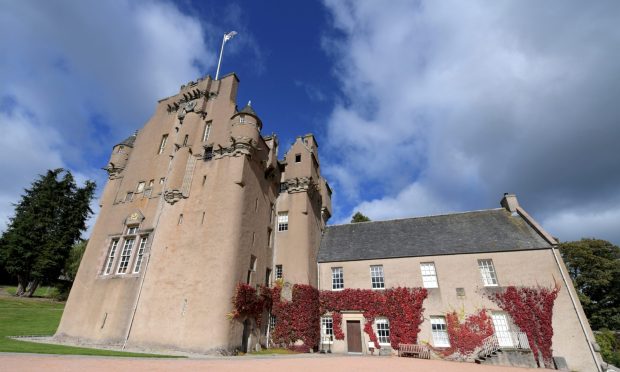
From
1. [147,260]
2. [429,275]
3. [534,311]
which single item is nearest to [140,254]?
[147,260]

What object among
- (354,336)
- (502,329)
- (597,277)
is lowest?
(354,336)

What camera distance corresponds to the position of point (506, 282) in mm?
21531

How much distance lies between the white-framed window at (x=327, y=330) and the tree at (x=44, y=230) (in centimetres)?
3859

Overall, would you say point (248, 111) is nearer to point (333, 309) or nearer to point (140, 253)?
point (140, 253)

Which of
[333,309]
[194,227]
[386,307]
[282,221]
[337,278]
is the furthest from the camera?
[282,221]

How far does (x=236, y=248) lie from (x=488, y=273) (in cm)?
1900

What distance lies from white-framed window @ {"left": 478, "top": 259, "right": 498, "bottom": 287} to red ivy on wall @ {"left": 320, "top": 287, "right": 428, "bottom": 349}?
4.53m

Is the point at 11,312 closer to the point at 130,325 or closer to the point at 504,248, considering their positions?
the point at 130,325

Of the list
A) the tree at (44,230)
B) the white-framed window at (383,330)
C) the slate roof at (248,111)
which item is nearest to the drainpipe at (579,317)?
the white-framed window at (383,330)

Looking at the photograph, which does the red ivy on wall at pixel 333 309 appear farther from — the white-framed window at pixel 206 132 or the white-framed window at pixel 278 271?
the white-framed window at pixel 206 132

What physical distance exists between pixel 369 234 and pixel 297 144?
1190 centimetres

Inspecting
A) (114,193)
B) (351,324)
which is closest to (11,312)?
(114,193)

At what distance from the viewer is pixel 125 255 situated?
2391 centimetres

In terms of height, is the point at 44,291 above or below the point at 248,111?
below
